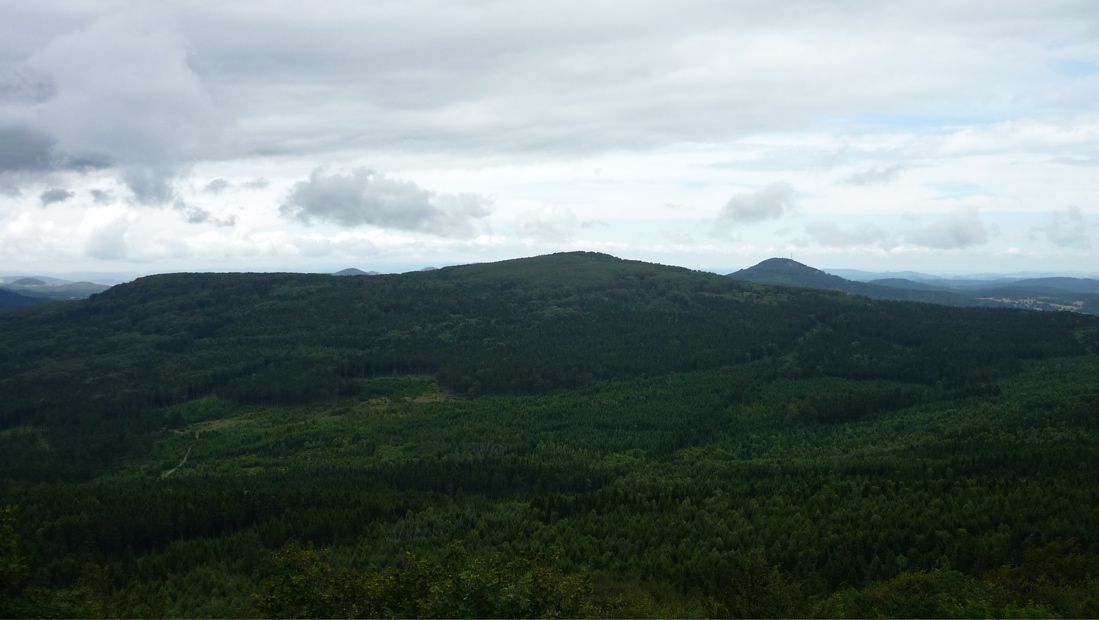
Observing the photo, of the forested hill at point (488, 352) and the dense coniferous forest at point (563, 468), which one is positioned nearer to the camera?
the dense coniferous forest at point (563, 468)

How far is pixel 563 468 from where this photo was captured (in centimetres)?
9031

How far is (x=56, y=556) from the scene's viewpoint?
58719 mm

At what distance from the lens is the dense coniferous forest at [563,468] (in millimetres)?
41406

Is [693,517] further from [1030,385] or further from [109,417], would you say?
[109,417]

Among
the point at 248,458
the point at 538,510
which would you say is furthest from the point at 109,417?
the point at 538,510

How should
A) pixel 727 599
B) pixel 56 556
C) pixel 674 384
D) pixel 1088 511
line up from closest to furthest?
pixel 727 599
pixel 1088 511
pixel 56 556
pixel 674 384

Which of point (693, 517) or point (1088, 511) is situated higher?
point (1088, 511)

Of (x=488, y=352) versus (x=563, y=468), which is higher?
(x=488, y=352)

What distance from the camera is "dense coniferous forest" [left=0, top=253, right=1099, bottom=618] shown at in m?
41.4

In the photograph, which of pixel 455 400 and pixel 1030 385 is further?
pixel 455 400

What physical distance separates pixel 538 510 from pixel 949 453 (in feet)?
160

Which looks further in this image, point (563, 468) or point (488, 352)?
point (488, 352)

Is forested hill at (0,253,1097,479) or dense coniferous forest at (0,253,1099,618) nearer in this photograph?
dense coniferous forest at (0,253,1099,618)

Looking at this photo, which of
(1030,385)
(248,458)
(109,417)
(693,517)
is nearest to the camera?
(693,517)
